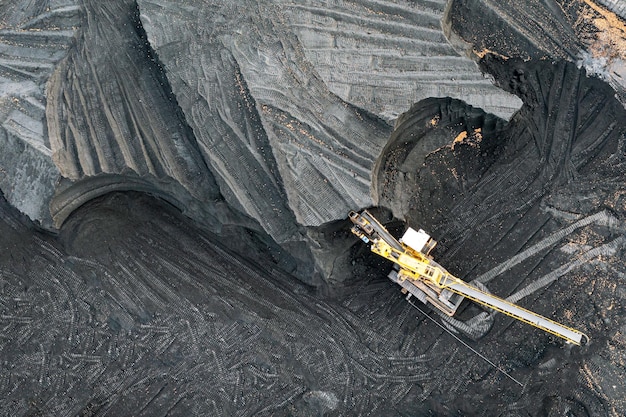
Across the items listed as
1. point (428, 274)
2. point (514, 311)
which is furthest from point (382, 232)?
point (514, 311)

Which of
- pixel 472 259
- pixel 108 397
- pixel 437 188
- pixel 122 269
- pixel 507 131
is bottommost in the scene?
pixel 108 397

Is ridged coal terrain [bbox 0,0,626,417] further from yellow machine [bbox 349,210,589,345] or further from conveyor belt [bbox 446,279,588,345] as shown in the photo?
conveyor belt [bbox 446,279,588,345]

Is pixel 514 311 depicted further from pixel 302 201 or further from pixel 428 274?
pixel 302 201

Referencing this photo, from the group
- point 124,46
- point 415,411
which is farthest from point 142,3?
point 415,411

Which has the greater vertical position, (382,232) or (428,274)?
(382,232)

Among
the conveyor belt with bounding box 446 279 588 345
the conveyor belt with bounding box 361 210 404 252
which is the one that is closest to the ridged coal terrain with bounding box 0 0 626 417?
the conveyor belt with bounding box 361 210 404 252

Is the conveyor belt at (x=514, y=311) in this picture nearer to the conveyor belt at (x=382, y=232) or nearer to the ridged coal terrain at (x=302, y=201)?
the ridged coal terrain at (x=302, y=201)

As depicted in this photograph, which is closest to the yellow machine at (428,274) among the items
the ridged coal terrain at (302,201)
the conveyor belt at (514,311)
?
the conveyor belt at (514,311)

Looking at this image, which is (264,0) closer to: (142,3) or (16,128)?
(142,3)

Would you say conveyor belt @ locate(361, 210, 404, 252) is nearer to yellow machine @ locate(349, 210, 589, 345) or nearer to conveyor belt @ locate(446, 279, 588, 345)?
yellow machine @ locate(349, 210, 589, 345)
